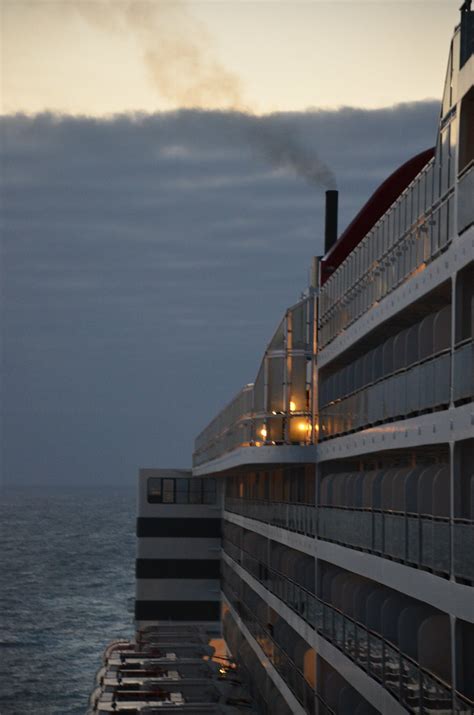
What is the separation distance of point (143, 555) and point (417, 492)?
40724mm

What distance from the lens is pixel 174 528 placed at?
61125 millimetres

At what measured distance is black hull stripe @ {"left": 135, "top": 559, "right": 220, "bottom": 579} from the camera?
60562 mm

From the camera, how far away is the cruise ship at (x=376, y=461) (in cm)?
1788

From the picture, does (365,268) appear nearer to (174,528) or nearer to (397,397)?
(397,397)

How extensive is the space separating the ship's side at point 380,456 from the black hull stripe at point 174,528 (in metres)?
17.0

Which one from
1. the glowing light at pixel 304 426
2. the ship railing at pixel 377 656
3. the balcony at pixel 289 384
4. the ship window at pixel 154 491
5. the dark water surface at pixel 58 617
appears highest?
the balcony at pixel 289 384

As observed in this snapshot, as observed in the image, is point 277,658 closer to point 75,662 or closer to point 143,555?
point 143,555

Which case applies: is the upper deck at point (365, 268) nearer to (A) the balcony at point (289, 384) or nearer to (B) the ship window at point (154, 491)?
(A) the balcony at point (289, 384)

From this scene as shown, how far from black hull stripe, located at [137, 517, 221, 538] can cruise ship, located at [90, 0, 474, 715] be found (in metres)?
11.4

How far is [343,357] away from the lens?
31.2m

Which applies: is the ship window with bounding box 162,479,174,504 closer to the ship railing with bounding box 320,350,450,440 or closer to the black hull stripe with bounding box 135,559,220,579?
the black hull stripe with bounding box 135,559,220,579

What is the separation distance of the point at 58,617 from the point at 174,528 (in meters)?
48.2

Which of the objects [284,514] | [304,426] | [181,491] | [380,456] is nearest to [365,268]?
[380,456]

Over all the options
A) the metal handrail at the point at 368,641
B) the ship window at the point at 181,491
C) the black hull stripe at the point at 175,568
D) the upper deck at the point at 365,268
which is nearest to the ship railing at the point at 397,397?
the upper deck at the point at 365,268
